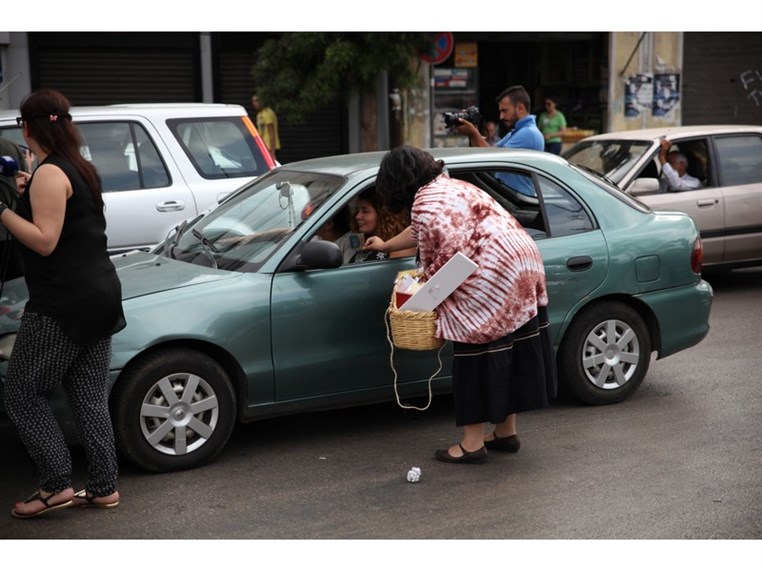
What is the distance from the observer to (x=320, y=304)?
520cm

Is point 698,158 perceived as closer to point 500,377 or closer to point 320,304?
point 500,377

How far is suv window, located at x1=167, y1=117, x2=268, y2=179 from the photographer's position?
27.5 feet

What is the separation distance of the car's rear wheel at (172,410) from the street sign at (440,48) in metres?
12.1

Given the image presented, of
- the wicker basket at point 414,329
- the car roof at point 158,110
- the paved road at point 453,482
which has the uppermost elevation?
the car roof at point 158,110

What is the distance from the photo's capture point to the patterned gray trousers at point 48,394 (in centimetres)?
433

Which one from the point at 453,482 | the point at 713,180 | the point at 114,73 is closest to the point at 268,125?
the point at 114,73

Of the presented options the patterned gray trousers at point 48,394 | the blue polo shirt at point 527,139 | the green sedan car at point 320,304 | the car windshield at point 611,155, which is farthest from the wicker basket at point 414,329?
the car windshield at point 611,155

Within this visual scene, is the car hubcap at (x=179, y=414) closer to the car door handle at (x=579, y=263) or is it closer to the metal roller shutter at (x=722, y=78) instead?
the car door handle at (x=579, y=263)

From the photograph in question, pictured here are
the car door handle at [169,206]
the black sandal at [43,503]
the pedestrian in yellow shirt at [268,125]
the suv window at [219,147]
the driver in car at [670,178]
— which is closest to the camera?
the black sandal at [43,503]

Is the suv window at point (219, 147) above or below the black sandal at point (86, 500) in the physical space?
above

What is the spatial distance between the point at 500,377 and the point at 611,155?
18.5 ft

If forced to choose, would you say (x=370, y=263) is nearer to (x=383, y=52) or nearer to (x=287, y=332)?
(x=287, y=332)
